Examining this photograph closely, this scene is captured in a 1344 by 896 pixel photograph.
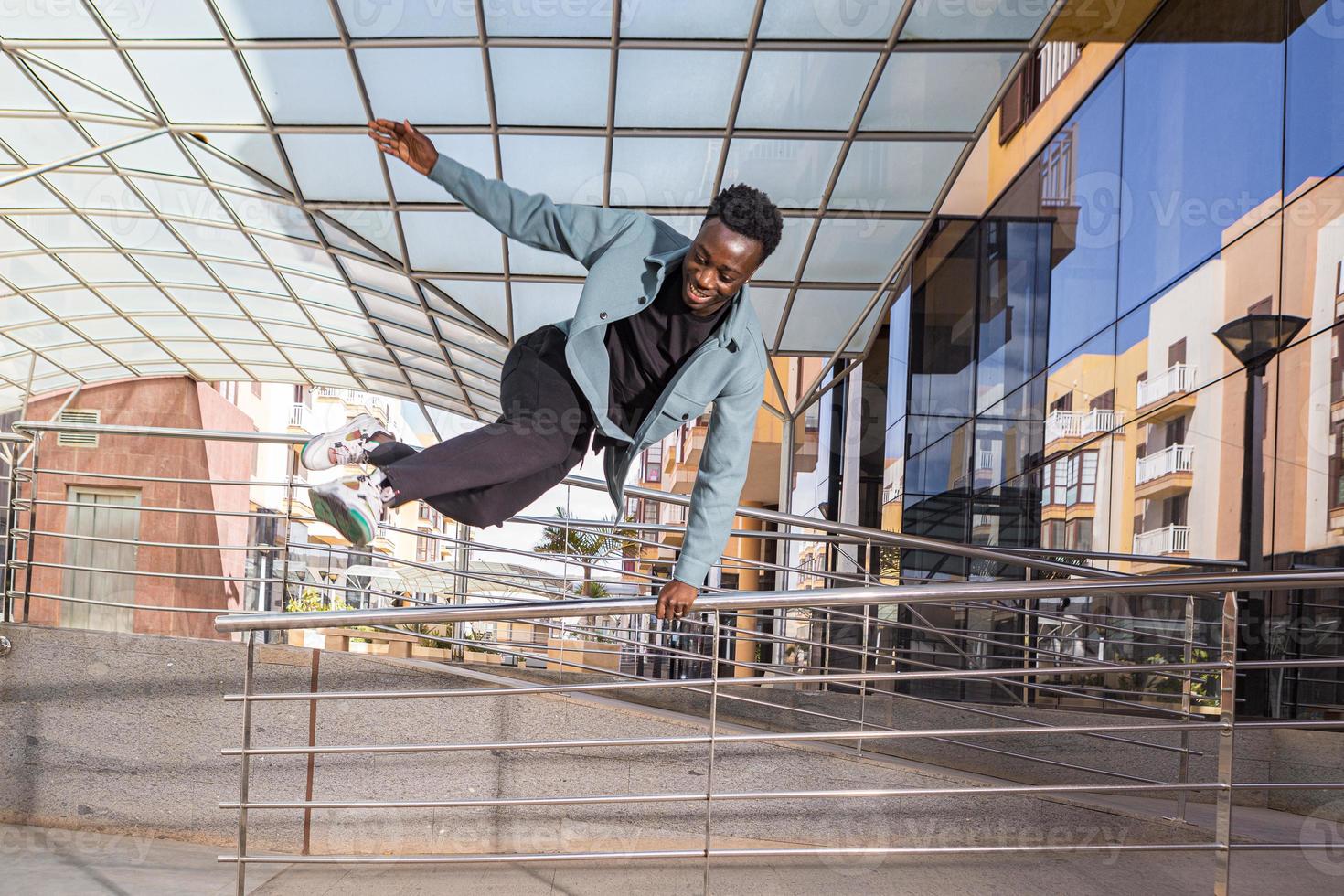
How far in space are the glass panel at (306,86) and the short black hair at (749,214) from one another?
8.82 meters

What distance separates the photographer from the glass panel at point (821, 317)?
14.7m

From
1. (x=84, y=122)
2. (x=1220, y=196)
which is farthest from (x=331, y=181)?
(x=1220, y=196)

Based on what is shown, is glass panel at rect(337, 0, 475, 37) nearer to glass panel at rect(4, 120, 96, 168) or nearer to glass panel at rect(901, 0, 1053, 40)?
glass panel at rect(901, 0, 1053, 40)

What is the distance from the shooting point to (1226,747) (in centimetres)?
315

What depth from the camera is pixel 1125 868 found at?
166 inches

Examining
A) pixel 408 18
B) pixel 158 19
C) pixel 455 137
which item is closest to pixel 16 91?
pixel 158 19

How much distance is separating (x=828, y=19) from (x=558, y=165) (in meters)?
3.84

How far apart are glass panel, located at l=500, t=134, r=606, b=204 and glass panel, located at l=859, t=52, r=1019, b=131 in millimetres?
3199

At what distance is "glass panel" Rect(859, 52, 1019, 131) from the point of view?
10203 mm

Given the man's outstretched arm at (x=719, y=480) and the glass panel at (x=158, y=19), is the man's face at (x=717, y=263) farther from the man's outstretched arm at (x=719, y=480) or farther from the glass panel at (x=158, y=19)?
the glass panel at (x=158, y=19)

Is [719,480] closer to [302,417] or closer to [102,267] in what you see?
[102,267]

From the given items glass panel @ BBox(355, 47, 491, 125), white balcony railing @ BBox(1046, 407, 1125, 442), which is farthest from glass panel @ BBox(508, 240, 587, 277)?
white balcony railing @ BBox(1046, 407, 1125, 442)

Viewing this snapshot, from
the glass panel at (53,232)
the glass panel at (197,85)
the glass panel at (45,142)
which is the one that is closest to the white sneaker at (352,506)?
the glass panel at (197,85)

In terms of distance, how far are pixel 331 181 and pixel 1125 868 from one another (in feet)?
38.9
